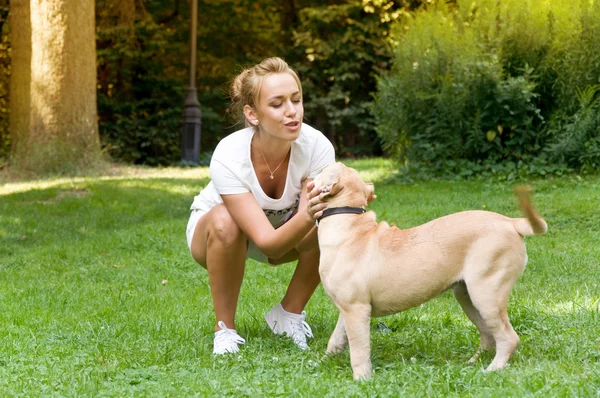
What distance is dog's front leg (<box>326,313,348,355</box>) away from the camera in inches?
155

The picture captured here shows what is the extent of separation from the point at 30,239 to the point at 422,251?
19.9ft

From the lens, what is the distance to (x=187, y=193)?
11.3m

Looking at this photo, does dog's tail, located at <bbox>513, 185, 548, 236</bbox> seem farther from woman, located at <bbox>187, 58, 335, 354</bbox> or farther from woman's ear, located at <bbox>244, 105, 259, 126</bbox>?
woman's ear, located at <bbox>244, 105, 259, 126</bbox>

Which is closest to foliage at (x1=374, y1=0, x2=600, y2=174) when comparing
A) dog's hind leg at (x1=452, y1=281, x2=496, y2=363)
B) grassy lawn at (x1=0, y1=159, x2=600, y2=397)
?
grassy lawn at (x1=0, y1=159, x2=600, y2=397)

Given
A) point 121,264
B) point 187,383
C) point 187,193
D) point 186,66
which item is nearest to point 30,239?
point 121,264

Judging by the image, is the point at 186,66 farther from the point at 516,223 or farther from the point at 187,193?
the point at 516,223

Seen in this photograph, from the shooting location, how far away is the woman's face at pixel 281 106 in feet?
13.8

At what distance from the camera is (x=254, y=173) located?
172 inches

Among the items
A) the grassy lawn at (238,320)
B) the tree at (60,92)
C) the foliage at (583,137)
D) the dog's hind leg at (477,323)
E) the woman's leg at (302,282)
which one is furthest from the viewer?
the tree at (60,92)

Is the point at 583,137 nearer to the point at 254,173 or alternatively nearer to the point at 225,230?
the point at 254,173

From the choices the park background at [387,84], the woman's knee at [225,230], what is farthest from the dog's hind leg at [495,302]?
the park background at [387,84]

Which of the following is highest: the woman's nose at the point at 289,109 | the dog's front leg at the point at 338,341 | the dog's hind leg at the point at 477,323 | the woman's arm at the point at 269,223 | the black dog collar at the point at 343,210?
the woman's nose at the point at 289,109

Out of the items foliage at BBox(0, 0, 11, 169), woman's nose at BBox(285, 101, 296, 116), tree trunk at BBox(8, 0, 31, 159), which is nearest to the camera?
woman's nose at BBox(285, 101, 296, 116)

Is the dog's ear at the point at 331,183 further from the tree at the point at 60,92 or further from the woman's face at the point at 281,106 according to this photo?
the tree at the point at 60,92
